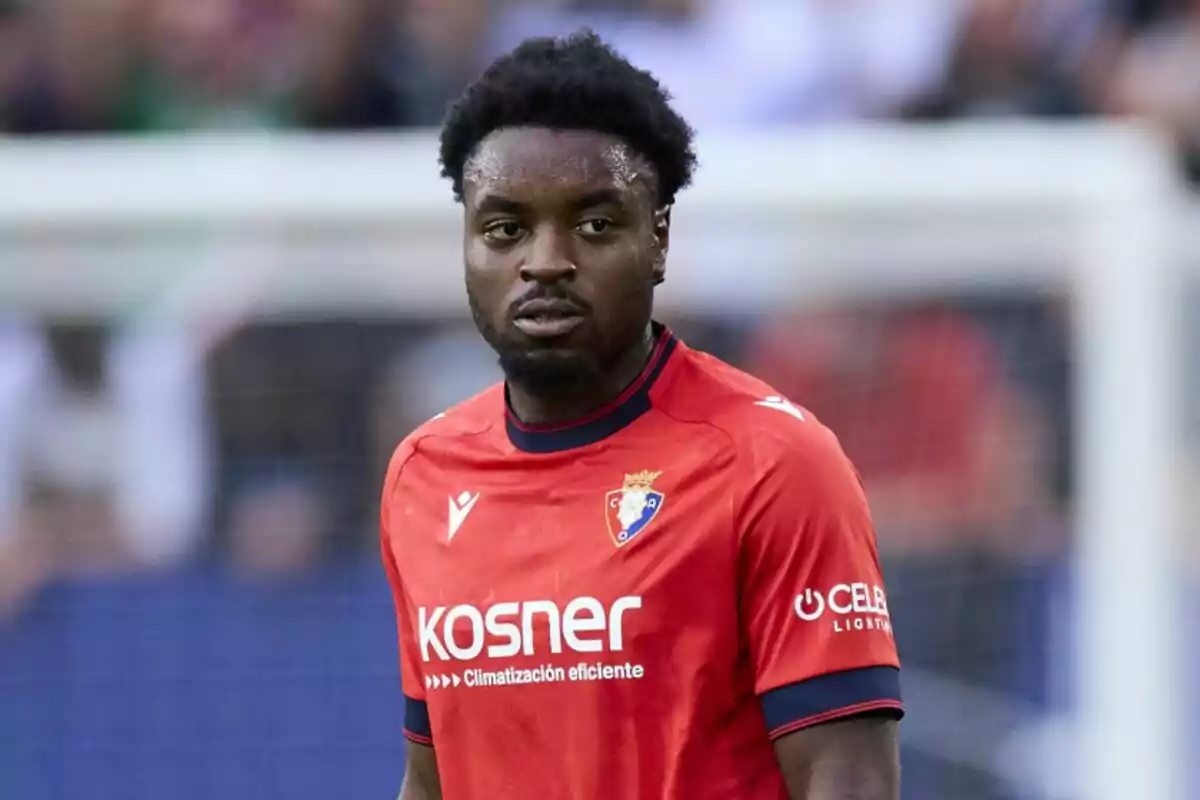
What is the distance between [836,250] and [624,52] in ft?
4.60

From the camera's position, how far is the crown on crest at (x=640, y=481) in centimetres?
275

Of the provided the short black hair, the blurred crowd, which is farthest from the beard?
the blurred crowd

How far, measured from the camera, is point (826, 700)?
2.59 m

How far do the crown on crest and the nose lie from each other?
0.88 ft

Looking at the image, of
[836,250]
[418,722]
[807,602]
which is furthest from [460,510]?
[836,250]

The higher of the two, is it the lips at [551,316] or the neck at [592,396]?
the lips at [551,316]

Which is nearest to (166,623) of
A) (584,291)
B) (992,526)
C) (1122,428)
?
(992,526)

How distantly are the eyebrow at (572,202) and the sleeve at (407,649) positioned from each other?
1.66 ft

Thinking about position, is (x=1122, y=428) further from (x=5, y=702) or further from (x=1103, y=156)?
(x=5, y=702)

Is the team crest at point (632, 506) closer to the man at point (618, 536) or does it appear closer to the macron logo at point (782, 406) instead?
the man at point (618, 536)

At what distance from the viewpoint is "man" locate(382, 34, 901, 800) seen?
104 inches

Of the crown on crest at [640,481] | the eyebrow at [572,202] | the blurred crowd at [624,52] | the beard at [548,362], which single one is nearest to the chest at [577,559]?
the crown on crest at [640,481]

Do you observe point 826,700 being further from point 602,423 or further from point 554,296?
point 554,296

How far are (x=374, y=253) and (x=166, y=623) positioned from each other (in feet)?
3.54
